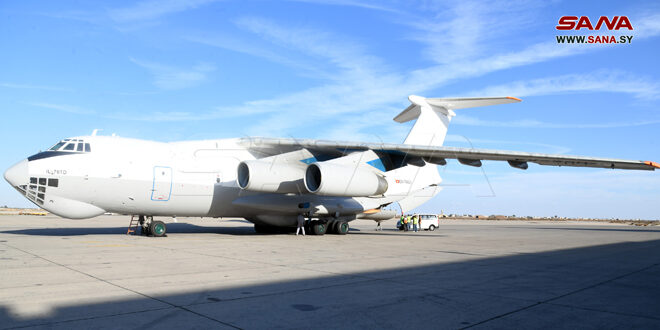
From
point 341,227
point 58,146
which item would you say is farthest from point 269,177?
point 58,146

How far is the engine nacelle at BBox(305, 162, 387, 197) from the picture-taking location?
13344 mm

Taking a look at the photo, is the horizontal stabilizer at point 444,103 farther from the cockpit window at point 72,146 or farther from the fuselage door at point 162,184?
the cockpit window at point 72,146

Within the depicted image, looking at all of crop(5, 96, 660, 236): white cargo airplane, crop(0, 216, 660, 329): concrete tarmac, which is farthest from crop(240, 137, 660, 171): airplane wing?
crop(0, 216, 660, 329): concrete tarmac

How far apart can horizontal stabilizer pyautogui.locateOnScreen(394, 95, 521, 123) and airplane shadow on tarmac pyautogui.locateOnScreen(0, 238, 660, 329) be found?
8907 mm

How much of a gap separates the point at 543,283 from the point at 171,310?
4.65m

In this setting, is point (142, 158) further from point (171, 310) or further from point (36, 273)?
point (171, 310)

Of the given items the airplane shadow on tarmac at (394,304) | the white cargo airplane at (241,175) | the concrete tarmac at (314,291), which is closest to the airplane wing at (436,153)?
the white cargo airplane at (241,175)

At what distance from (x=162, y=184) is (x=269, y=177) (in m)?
2.91

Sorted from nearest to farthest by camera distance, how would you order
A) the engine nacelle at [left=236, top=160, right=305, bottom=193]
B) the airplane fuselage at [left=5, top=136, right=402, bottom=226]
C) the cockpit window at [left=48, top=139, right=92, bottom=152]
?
the airplane fuselage at [left=5, top=136, right=402, bottom=226], the cockpit window at [left=48, top=139, right=92, bottom=152], the engine nacelle at [left=236, top=160, right=305, bottom=193]

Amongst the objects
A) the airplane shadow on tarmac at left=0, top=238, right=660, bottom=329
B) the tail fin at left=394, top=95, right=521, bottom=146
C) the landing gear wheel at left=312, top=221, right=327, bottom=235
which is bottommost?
the airplane shadow on tarmac at left=0, top=238, right=660, bottom=329

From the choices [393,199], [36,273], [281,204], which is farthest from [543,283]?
[393,199]

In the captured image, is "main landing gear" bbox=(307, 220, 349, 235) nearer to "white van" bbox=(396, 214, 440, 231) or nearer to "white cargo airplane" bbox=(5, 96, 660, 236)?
"white cargo airplane" bbox=(5, 96, 660, 236)

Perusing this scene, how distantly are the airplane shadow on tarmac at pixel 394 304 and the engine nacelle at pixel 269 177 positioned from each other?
684cm

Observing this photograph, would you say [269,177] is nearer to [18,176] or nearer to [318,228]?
[318,228]
